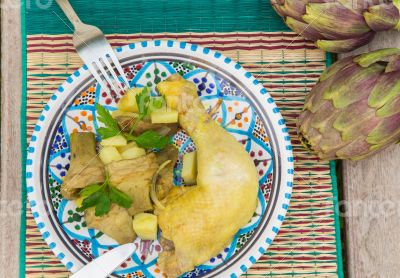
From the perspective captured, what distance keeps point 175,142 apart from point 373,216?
1.61 feet

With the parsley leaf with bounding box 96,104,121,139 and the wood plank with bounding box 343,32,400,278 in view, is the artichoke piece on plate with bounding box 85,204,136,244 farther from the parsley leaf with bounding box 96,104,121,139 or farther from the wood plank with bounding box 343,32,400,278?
the wood plank with bounding box 343,32,400,278

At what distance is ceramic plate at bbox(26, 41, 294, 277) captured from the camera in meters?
1.20

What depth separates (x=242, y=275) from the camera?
1.26 m

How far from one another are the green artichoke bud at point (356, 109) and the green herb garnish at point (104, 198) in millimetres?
405

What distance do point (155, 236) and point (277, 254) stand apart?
29cm

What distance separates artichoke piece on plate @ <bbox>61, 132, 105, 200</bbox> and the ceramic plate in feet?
0.12

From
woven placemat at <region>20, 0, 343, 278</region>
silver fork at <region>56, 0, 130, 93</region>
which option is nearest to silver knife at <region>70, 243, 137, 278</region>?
woven placemat at <region>20, 0, 343, 278</region>

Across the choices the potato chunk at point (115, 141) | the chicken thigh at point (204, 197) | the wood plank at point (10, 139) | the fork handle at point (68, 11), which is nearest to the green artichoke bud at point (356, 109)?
the chicken thigh at point (204, 197)

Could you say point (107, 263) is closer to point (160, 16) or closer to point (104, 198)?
point (104, 198)

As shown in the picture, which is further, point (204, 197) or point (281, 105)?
point (281, 105)

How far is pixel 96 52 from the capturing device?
1.23 meters

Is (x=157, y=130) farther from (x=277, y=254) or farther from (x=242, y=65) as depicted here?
(x=277, y=254)

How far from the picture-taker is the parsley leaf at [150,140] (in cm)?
116

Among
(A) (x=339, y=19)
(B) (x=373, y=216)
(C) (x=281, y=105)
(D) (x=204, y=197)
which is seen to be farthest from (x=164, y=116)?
(B) (x=373, y=216)
